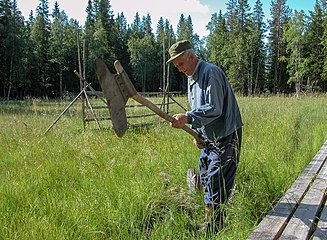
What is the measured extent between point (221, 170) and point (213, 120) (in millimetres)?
461

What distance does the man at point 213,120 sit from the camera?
8.91 ft

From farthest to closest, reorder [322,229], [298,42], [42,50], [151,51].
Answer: [151,51] < [42,50] < [298,42] < [322,229]

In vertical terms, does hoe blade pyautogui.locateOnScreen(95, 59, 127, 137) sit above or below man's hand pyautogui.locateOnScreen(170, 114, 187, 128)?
above

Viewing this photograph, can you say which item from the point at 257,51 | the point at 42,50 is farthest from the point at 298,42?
the point at 42,50

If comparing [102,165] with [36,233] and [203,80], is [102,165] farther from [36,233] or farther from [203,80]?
[203,80]

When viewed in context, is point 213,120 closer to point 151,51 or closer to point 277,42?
point 277,42

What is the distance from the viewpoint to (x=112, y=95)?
8.30 feet

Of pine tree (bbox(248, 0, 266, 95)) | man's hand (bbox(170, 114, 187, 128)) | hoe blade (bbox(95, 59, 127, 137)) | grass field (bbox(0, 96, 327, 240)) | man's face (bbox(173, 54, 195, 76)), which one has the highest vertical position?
pine tree (bbox(248, 0, 266, 95))

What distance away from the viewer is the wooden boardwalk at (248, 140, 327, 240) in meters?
2.33

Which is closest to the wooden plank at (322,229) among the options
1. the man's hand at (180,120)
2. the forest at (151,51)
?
→ the man's hand at (180,120)

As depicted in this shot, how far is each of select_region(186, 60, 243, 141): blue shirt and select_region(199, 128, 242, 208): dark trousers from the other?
0.32 feet

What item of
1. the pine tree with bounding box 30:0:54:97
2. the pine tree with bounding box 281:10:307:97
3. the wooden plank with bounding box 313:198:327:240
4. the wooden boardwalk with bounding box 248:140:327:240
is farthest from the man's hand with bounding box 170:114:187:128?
the pine tree with bounding box 30:0:54:97

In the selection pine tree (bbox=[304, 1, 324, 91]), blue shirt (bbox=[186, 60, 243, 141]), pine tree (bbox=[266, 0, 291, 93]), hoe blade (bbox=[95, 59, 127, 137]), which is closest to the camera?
hoe blade (bbox=[95, 59, 127, 137])

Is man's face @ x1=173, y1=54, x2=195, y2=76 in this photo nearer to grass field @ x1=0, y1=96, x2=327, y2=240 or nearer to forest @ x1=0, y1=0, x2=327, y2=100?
grass field @ x1=0, y1=96, x2=327, y2=240
